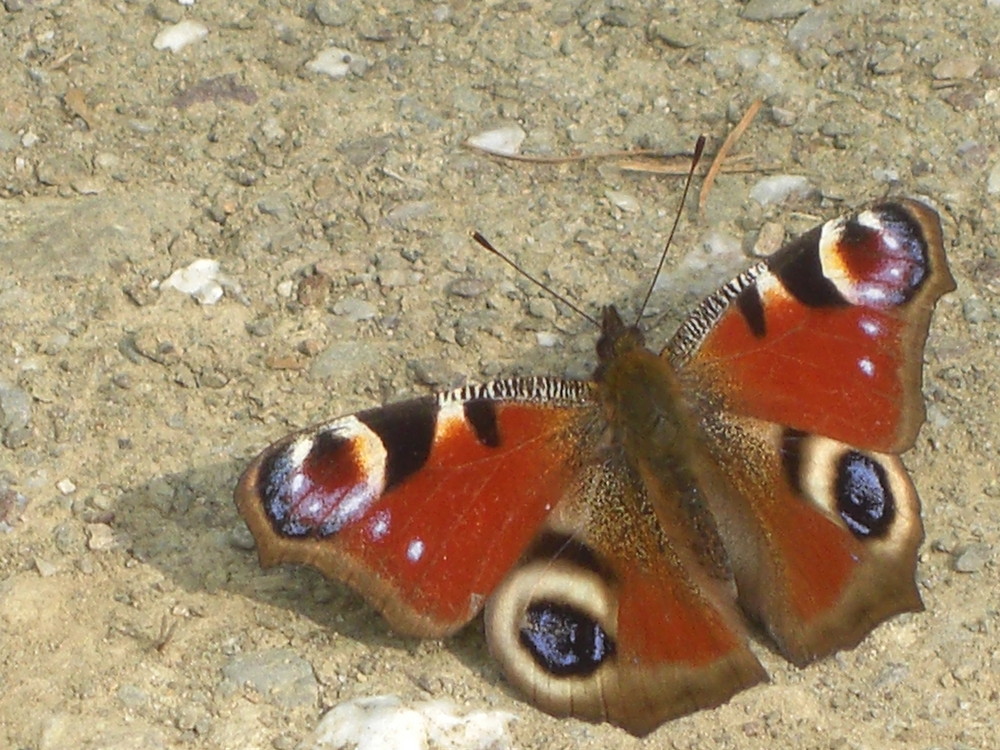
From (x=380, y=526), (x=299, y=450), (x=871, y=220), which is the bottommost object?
(x=380, y=526)

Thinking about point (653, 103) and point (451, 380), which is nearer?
point (451, 380)

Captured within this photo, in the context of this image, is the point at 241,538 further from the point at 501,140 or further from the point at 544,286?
the point at 501,140

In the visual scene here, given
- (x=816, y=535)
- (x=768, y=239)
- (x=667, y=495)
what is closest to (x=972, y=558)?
(x=816, y=535)

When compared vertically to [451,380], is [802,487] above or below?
above

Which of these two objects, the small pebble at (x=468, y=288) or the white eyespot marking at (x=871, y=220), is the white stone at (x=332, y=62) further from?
the white eyespot marking at (x=871, y=220)

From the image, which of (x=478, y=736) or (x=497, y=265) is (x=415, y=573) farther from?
(x=497, y=265)

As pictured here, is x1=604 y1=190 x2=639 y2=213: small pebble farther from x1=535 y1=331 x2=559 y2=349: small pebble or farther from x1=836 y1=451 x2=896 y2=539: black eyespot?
x1=836 y1=451 x2=896 y2=539: black eyespot

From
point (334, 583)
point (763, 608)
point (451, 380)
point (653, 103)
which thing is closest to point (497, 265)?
point (451, 380)
